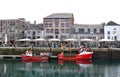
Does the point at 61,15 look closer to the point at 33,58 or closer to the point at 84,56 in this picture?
the point at 33,58

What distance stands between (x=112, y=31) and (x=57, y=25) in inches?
543

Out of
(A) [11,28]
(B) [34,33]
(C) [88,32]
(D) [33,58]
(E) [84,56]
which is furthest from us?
(A) [11,28]

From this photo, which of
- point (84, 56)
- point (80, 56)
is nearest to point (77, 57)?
point (80, 56)

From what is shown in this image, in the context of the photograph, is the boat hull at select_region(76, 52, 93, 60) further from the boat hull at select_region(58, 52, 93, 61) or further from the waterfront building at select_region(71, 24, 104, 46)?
the waterfront building at select_region(71, 24, 104, 46)

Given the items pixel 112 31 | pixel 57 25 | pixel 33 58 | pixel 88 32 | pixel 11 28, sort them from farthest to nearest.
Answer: pixel 11 28, pixel 57 25, pixel 88 32, pixel 112 31, pixel 33 58

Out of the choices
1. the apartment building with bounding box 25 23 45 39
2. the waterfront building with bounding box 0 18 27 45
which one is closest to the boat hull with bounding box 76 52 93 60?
the apartment building with bounding box 25 23 45 39

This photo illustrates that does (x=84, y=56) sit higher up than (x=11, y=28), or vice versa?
(x=11, y=28)

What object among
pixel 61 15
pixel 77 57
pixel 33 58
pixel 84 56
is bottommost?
pixel 33 58

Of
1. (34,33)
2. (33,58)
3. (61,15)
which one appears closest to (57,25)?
(61,15)

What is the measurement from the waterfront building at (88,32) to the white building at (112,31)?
4.68ft

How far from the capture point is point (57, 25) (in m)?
95.1

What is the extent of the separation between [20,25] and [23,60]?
2783 cm

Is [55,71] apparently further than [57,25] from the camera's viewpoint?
No

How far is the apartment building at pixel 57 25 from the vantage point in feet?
309
